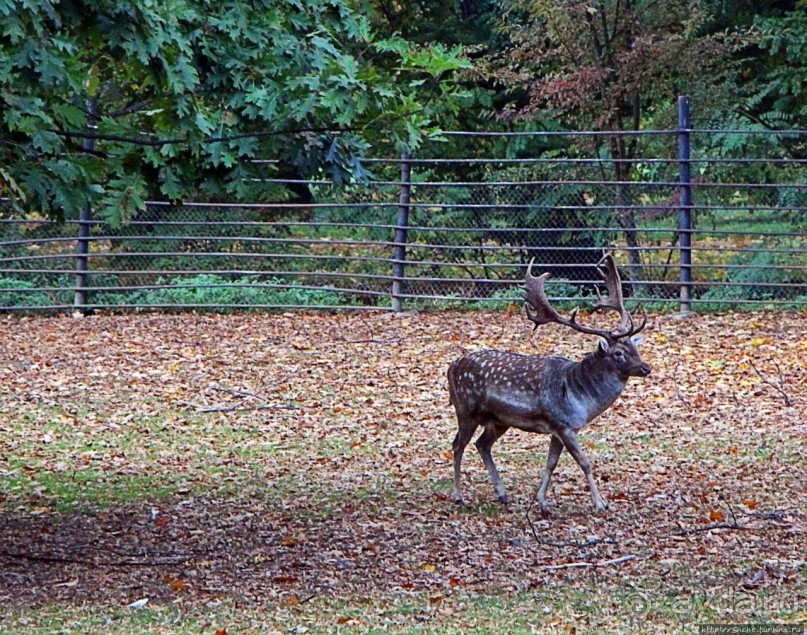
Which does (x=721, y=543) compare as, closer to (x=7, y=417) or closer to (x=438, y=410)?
(x=438, y=410)

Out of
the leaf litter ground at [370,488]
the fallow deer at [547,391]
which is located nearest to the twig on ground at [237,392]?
the leaf litter ground at [370,488]

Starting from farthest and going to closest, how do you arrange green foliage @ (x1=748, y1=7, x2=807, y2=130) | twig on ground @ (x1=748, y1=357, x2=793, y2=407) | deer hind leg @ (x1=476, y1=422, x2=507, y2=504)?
green foliage @ (x1=748, y1=7, x2=807, y2=130) < twig on ground @ (x1=748, y1=357, x2=793, y2=407) < deer hind leg @ (x1=476, y1=422, x2=507, y2=504)

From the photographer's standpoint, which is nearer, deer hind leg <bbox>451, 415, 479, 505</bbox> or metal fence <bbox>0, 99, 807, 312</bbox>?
deer hind leg <bbox>451, 415, 479, 505</bbox>

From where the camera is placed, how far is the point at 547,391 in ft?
27.4

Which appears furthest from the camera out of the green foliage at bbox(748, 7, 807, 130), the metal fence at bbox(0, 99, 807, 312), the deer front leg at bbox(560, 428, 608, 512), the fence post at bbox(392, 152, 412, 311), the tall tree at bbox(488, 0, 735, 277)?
the green foliage at bbox(748, 7, 807, 130)

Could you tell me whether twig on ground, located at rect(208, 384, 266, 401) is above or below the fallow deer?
below

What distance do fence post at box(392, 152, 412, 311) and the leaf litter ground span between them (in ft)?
2.80

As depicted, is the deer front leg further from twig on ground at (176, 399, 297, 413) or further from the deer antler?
twig on ground at (176, 399, 297, 413)

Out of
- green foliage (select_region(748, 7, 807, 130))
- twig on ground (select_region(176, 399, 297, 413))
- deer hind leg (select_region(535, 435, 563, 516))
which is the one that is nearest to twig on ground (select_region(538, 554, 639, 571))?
deer hind leg (select_region(535, 435, 563, 516))

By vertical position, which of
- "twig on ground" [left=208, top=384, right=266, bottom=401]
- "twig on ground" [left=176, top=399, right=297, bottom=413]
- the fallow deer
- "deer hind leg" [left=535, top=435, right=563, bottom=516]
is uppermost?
the fallow deer

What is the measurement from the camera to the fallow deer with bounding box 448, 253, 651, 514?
8.34 meters

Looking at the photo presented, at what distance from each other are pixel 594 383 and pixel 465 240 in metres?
8.68

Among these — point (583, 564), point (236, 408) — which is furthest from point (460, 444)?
point (236, 408)

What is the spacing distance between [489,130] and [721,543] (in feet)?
43.1
